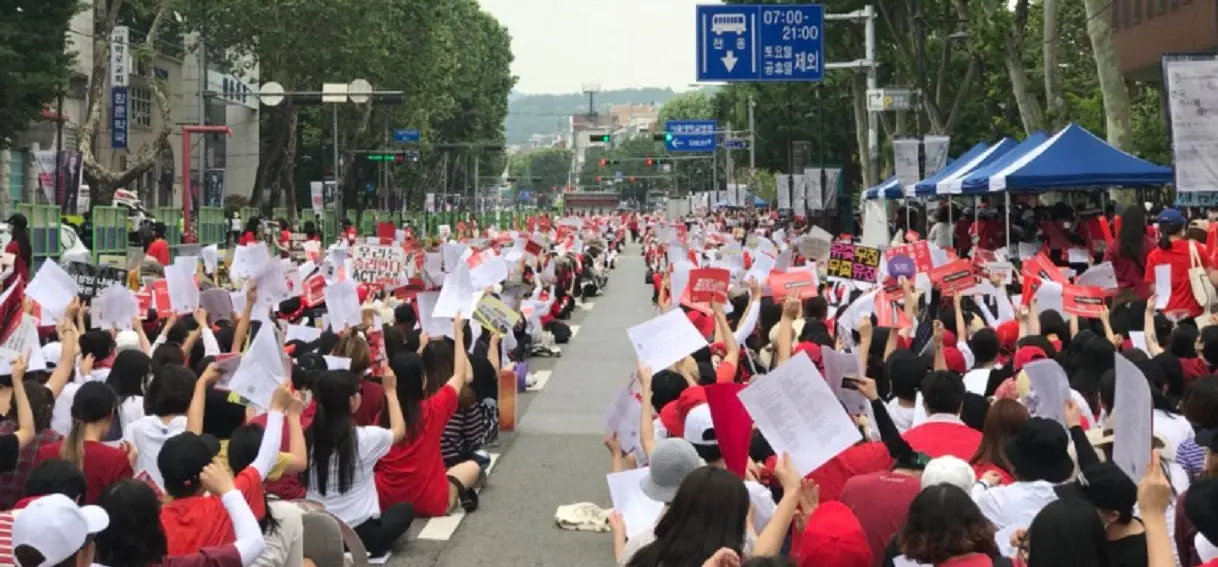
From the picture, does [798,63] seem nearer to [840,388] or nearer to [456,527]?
[456,527]

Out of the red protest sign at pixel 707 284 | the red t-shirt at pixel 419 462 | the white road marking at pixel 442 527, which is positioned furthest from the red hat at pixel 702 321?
the red t-shirt at pixel 419 462

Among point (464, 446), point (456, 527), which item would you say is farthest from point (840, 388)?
point (464, 446)

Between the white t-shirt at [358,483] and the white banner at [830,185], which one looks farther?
the white banner at [830,185]

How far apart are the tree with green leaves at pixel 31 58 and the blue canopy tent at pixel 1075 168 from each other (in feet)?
69.6

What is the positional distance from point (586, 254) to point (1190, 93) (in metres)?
30.1

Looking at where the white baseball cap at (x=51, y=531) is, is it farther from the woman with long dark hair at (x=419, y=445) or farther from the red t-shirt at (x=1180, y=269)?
the red t-shirt at (x=1180, y=269)

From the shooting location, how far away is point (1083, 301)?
39.0 ft

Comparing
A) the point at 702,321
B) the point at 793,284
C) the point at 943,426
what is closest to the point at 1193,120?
the point at 793,284

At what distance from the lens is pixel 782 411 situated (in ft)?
20.0

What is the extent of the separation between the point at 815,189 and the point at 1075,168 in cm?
2043

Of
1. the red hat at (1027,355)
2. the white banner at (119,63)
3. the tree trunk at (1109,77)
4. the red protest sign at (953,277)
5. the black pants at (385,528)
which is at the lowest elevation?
the black pants at (385,528)

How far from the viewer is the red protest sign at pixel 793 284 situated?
43.7 feet

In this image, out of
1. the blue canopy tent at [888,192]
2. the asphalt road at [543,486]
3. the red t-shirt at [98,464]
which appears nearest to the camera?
the red t-shirt at [98,464]

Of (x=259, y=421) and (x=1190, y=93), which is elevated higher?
(x=1190, y=93)
